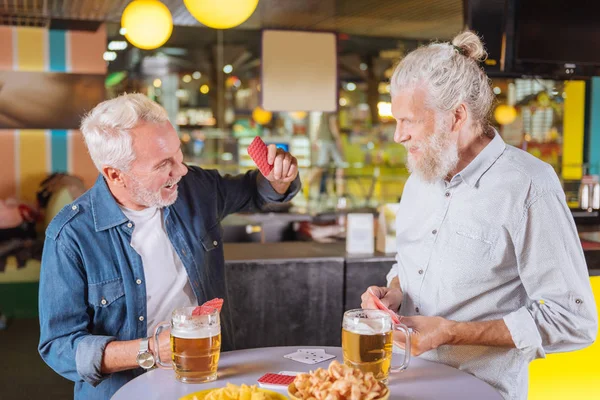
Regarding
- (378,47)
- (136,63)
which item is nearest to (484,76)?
(136,63)

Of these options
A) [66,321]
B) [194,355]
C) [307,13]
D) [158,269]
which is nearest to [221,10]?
[158,269]

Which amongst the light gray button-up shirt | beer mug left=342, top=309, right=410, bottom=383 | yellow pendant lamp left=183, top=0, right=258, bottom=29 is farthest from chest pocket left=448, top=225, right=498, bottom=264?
yellow pendant lamp left=183, top=0, right=258, bottom=29

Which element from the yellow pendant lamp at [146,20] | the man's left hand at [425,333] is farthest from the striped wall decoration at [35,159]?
the man's left hand at [425,333]

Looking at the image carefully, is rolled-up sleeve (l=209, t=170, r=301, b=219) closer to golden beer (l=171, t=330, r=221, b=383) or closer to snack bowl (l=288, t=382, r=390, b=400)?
golden beer (l=171, t=330, r=221, b=383)

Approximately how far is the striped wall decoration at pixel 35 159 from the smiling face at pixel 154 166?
5.96 m

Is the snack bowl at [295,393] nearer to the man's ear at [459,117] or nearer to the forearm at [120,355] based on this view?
the forearm at [120,355]

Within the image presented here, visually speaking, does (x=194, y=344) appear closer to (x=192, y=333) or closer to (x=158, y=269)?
(x=192, y=333)

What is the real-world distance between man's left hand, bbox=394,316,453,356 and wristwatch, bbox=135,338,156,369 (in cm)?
65

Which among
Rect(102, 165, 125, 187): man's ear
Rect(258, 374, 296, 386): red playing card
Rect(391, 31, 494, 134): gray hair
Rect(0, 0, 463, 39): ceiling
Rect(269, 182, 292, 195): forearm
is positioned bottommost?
Rect(258, 374, 296, 386): red playing card

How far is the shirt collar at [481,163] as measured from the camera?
6.48 feet

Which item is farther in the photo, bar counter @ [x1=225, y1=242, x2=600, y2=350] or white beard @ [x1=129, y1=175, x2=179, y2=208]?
bar counter @ [x1=225, y1=242, x2=600, y2=350]

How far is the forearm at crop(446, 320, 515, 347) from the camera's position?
180 cm

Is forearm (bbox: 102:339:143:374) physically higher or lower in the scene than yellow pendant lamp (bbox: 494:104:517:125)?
lower

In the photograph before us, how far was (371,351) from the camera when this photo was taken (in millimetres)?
1634
